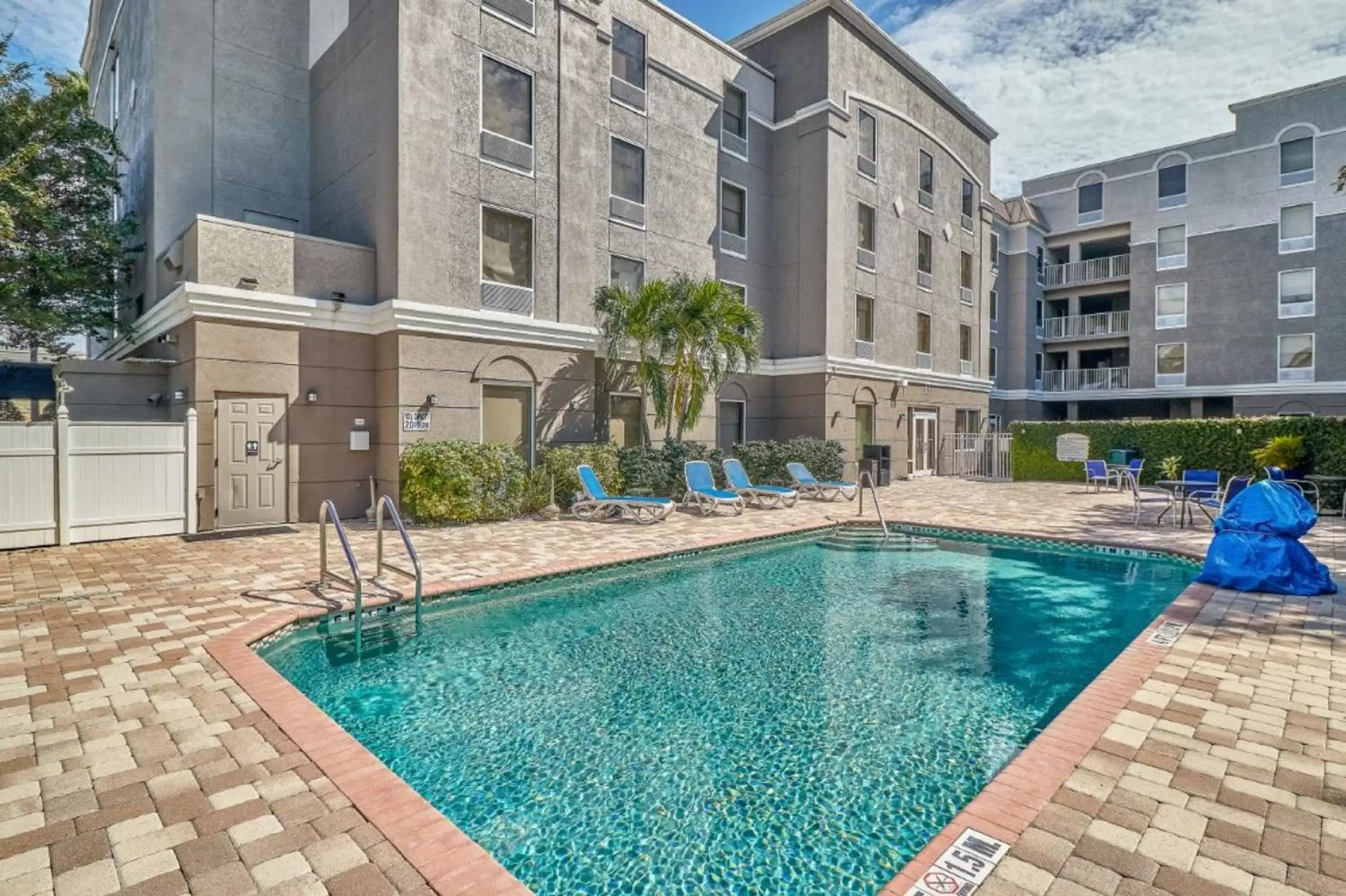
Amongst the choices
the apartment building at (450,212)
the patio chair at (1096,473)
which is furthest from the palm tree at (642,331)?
the patio chair at (1096,473)

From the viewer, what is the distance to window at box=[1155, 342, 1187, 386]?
29.7 m

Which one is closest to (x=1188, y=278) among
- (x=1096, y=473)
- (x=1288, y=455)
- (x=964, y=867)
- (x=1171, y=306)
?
(x=1171, y=306)

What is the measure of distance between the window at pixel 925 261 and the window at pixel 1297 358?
53.6 ft

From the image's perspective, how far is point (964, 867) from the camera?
2.60m

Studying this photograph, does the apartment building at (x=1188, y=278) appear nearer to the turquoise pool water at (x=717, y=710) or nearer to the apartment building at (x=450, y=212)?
the apartment building at (x=450, y=212)

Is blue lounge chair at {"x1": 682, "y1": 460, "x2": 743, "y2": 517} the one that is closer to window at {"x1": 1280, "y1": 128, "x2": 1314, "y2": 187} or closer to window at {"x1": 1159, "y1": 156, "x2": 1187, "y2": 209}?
window at {"x1": 1159, "y1": 156, "x2": 1187, "y2": 209}

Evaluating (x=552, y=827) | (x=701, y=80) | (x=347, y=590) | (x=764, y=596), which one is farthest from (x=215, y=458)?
(x=701, y=80)

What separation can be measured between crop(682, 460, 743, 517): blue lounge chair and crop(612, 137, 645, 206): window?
6.93 metres

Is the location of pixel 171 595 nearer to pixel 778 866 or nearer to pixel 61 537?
pixel 61 537

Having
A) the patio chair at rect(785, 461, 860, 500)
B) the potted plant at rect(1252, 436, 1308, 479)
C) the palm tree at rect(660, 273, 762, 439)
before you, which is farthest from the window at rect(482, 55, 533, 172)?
the potted plant at rect(1252, 436, 1308, 479)

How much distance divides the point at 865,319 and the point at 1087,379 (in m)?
18.8

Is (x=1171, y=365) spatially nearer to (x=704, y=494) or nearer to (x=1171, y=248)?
(x=1171, y=248)

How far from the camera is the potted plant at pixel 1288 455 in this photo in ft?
49.3

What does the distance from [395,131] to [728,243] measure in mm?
9644
